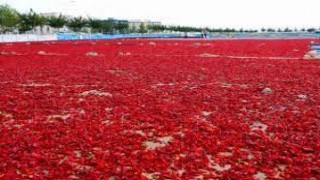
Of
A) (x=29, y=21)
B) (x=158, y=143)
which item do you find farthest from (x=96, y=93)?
(x=29, y=21)

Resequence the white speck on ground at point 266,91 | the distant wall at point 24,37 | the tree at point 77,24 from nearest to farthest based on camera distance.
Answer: the white speck on ground at point 266,91, the distant wall at point 24,37, the tree at point 77,24

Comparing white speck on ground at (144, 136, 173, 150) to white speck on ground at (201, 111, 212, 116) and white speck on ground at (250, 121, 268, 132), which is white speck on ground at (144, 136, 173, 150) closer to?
white speck on ground at (250, 121, 268, 132)

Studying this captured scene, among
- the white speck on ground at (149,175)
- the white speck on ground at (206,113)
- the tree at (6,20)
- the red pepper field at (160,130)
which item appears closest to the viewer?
the white speck on ground at (149,175)

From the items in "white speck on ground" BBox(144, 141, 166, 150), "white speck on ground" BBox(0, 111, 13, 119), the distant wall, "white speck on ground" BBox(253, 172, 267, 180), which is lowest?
the distant wall

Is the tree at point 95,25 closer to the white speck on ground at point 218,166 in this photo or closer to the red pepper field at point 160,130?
the red pepper field at point 160,130

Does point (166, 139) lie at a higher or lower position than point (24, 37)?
higher

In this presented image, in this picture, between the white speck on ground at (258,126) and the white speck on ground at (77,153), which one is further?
the white speck on ground at (258,126)

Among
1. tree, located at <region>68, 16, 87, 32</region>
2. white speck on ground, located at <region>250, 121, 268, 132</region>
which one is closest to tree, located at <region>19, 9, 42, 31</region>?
tree, located at <region>68, 16, 87, 32</region>

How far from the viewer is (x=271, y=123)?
11664 millimetres

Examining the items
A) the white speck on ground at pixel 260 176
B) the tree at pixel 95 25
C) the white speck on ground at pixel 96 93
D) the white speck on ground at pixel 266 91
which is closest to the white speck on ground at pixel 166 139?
the white speck on ground at pixel 260 176

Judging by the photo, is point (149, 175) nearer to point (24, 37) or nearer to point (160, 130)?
point (160, 130)

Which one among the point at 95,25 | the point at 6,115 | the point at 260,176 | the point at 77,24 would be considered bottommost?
the point at 260,176

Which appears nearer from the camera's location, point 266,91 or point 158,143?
point 158,143

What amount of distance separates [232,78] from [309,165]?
42.9 ft
